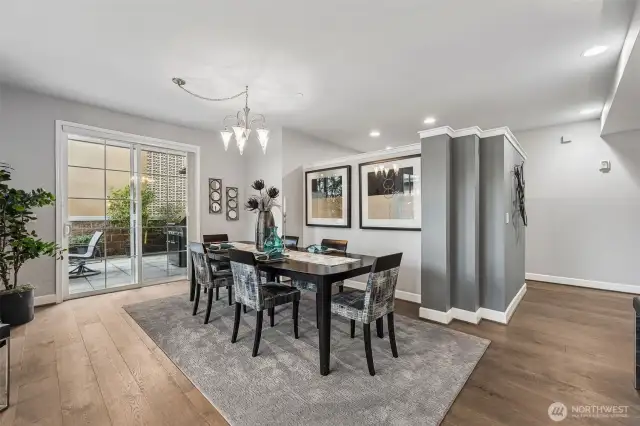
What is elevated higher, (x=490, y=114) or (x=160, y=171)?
(x=490, y=114)

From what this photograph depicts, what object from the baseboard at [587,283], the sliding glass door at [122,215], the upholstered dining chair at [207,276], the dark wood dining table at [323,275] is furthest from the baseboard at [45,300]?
the baseboard at [587,283]

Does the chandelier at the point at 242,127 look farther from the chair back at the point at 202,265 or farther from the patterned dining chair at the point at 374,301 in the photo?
the patterned dining chair at the point at 374,301

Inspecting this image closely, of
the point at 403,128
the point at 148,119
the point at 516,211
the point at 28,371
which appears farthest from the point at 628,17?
the point at 148,119

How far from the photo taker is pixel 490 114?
4.50 m

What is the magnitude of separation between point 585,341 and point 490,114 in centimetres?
318

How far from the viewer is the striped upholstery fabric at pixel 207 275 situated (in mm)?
3232

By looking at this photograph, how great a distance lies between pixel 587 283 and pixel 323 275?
16.5 feet

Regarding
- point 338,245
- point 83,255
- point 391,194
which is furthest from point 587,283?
point 83,255

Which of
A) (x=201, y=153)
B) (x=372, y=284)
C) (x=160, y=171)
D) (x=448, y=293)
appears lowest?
(x=448, y=293)

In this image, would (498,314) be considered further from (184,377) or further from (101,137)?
(101,137)

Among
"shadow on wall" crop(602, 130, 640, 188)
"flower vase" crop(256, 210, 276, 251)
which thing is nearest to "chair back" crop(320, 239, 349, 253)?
"flower vase" crop(256, 210, 276, 251)

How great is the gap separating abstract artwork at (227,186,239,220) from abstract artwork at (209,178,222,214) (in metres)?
0.17

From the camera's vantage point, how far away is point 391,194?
4.16m

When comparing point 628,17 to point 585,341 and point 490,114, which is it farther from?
point 585,341
